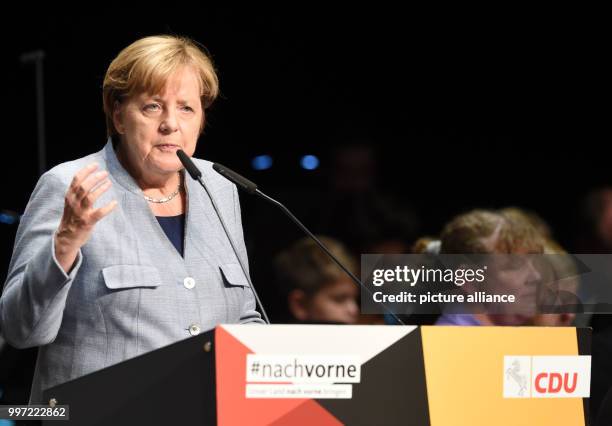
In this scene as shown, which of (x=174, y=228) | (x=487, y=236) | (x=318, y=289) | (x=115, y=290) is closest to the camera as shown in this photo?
(x=115, y=290)

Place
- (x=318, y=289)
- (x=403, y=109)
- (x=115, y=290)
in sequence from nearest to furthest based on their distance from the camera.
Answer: (x=115, y=290), (x=318, y=289), (x=403, y=109)

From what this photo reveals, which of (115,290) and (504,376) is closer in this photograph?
(504,376)

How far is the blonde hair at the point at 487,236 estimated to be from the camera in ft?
8.48

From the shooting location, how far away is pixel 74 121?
295 centimetres

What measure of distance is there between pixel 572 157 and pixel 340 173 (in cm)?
121

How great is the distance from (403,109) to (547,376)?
3.22 m

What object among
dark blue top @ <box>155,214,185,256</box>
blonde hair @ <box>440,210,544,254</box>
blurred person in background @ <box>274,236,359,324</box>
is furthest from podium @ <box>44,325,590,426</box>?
blurred person in background @ <box>274,236,359,324</box>

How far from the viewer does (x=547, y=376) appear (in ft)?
5.03

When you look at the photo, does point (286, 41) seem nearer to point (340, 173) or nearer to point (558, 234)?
point (340, 173)

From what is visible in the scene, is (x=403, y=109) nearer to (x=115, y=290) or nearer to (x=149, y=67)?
(x=149, y=67)

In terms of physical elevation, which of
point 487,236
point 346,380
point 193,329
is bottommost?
point 346,380

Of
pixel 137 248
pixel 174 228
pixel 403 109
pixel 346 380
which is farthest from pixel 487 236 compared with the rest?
pixel 403 109

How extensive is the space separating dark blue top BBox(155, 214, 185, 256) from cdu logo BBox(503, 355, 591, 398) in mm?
695

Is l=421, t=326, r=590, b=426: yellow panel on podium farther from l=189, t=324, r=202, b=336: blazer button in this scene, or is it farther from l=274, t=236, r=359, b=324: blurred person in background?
l=274, t=236, r=359, b=324: blurred person in background
